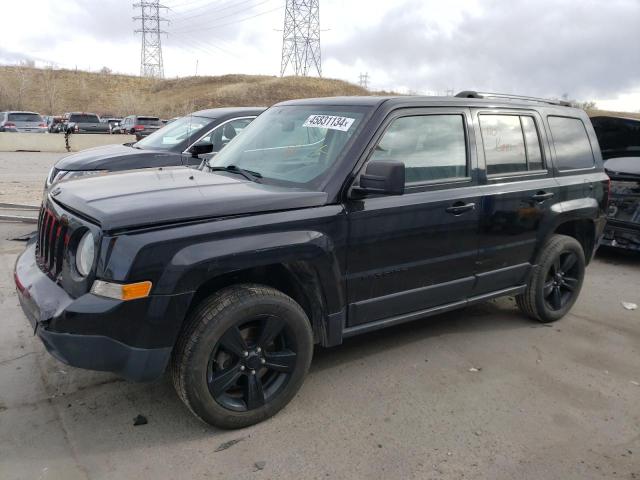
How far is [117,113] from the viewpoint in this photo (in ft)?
200

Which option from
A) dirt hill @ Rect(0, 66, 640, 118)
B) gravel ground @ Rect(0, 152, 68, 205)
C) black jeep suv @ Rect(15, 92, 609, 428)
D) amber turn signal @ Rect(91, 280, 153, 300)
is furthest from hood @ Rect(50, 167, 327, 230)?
dirt hill @ Rect(0, 66, 640, 118)

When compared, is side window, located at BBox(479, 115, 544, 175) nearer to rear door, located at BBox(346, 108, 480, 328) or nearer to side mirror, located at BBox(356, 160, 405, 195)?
rear door, located at BBox(346, 108, 480, 328)

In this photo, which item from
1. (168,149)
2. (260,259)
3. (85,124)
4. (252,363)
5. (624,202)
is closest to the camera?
(260,259)

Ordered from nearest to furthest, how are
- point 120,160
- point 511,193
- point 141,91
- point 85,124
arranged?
point 511,193, point 120,160, point 85,124, point 141,91

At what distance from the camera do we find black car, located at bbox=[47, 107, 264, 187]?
22.0ft

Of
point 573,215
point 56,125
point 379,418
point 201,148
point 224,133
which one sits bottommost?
point 379,418

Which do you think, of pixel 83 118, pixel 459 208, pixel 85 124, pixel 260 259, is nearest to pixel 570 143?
pixel 459 208

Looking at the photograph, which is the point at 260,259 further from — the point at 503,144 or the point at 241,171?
the point at 503,144

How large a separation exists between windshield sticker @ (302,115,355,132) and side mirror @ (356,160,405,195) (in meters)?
0.49

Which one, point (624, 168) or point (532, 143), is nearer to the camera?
point (532, 143)

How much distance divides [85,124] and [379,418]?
2889 cm

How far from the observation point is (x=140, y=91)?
6875cm

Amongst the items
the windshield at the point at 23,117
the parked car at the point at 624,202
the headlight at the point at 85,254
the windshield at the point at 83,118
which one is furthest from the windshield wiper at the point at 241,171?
the windshield at the point at 83,118

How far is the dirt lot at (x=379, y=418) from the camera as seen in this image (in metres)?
2.84
